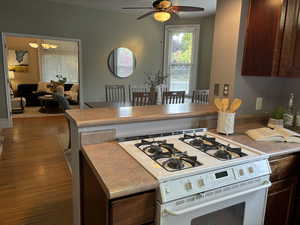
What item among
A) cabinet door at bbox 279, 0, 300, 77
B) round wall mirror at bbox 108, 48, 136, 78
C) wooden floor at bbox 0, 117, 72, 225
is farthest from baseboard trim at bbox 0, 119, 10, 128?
cabinet door at bbox 279, 0, 300, 77

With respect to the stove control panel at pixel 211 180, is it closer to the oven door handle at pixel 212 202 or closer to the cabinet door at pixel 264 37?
the oven door handle at pixel 212 202

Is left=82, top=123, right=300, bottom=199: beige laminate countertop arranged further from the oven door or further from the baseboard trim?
the baseboard trim

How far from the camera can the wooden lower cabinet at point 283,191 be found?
5.05ft

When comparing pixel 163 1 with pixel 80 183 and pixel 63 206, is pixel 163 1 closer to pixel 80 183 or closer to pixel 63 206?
pixel 80 183

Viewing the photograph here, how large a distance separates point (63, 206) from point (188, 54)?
500cm

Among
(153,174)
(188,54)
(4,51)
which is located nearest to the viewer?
(153,174)

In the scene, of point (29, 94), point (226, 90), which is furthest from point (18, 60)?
point (226, 90)

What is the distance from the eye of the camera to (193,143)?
1531mm

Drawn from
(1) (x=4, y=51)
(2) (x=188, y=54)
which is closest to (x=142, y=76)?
A: (2) (x=188, y=54)

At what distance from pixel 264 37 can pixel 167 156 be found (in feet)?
4.14

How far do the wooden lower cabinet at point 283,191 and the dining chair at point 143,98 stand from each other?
249cm

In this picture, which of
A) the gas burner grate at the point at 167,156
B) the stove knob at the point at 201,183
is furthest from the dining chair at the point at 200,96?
the stove knob at the point at 201,183

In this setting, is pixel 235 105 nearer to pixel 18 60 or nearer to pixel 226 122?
pixel 226 122

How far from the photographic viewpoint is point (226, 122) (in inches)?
69.0
